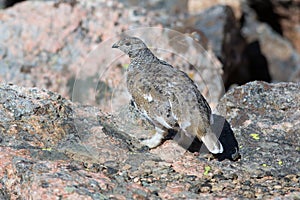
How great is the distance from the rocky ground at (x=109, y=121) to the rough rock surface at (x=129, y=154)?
0.03ft

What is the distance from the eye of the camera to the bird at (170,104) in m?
5.90

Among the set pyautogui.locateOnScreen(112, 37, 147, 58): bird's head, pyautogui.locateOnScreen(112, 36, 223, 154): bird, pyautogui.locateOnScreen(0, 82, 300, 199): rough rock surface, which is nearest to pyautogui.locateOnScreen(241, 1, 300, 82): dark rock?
pyautogui.locateOnScreen(0, 82, 300, 199): rough rock surface

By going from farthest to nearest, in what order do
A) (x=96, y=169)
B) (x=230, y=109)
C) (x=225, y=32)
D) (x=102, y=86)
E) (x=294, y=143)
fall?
(x=225, y=32) → (x=102, y=86) → (x=230, y=109) → (x=294, y=143) → (x=96, y=169)

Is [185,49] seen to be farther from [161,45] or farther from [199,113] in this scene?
[199,113]

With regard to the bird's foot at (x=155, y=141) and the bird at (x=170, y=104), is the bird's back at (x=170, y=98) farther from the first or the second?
the bird's foot at (x=155, y=141)

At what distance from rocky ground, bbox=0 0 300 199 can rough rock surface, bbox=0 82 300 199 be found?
0.01 m

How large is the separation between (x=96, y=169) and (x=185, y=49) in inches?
183

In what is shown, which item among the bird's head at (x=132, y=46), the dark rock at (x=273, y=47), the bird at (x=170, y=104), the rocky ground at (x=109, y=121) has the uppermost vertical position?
the bird's head at (x=132, y=46)

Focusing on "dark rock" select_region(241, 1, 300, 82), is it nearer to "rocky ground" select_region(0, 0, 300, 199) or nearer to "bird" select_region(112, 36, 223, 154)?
"rocky ground" select_region(0, 0, 300, 199)

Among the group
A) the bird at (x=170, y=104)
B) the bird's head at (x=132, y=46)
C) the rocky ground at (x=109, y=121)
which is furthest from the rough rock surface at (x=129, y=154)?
the bird's head at (x=132, y=46)

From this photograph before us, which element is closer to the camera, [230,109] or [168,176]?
[168,176]

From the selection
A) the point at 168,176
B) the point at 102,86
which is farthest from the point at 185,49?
the point at 168,176

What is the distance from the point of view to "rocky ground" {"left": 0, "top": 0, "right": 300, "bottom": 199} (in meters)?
5.46

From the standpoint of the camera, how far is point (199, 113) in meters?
5.93
